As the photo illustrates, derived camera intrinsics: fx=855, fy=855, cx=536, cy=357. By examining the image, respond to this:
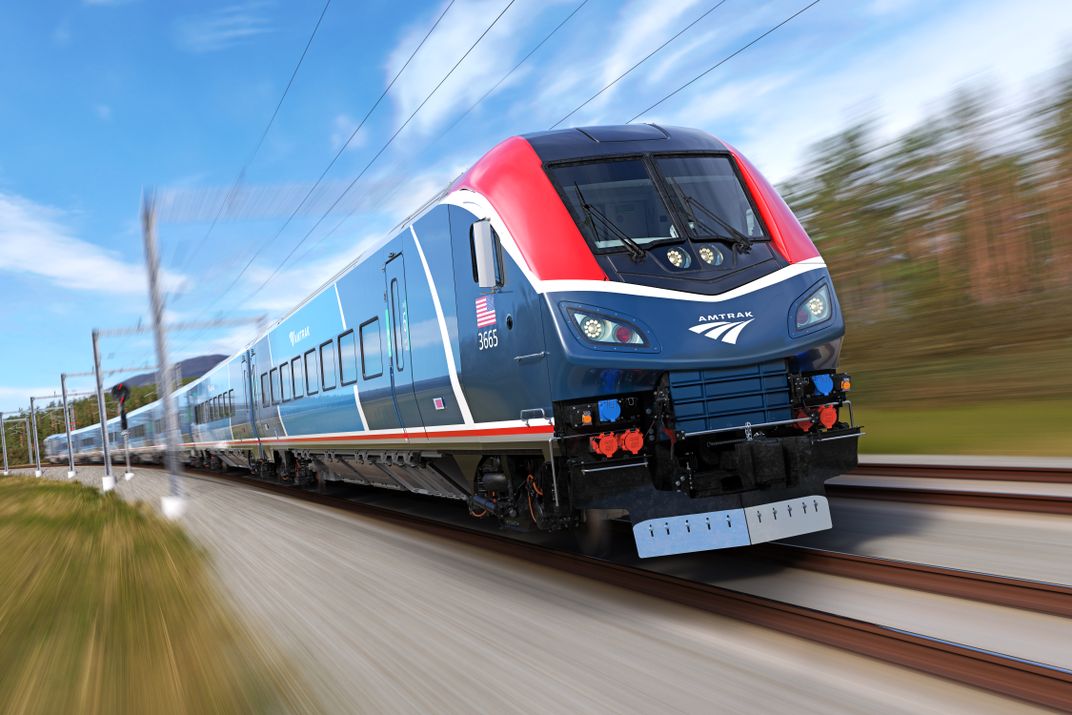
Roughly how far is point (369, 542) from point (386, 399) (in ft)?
5.07

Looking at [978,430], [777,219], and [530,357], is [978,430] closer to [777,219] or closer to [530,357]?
[777,219]

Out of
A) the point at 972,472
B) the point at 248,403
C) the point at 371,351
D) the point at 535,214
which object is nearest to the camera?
the point at 535,214

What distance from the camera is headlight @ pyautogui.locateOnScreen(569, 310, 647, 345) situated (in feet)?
18.0

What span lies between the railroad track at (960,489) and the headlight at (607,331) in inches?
142

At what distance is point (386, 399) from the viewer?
9328mm

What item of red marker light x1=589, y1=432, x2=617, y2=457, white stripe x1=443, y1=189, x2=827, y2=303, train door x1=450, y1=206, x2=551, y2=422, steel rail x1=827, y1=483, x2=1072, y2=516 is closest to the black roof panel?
white stripe x1=443, y1=189, x2=827, y2=303

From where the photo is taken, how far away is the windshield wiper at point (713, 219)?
6047 millimetres

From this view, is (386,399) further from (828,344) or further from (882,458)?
(882,458)

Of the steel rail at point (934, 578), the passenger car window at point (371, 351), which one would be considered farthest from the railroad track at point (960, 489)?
the passenger car window at point (371, 351)

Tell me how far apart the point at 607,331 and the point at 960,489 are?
4365 millimetres

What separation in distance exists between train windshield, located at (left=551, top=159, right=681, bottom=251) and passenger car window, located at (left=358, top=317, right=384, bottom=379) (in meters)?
4.00

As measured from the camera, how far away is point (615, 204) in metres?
6.11


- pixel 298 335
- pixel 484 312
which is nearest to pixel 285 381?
pixel 298 335

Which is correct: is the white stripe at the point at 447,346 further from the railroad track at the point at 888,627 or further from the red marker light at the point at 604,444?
the red marker light at the point at 604,444
